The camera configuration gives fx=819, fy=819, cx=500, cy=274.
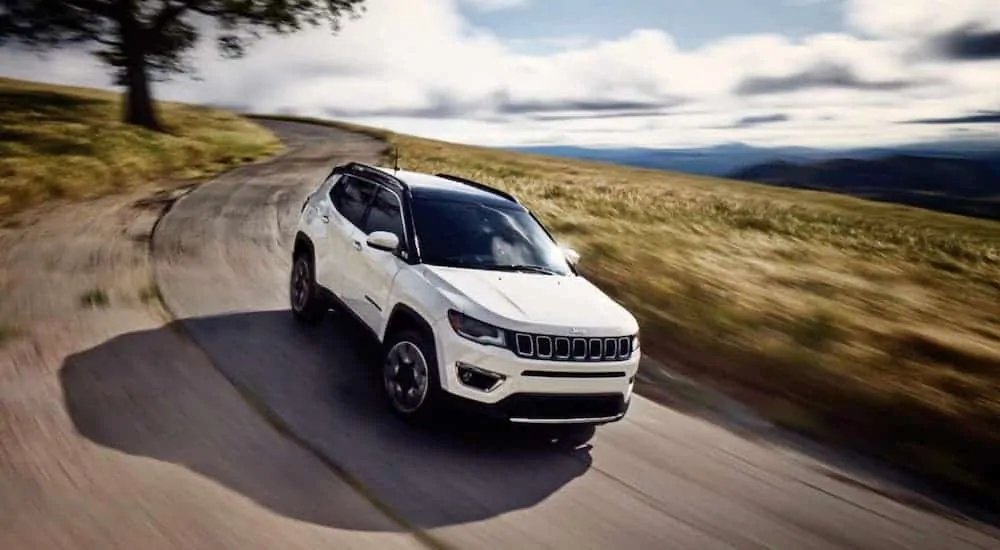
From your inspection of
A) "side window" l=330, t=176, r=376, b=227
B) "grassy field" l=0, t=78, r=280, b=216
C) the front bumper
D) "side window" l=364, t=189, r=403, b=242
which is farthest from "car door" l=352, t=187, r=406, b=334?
"grassy field" l=0, t=78, r=280, b=216

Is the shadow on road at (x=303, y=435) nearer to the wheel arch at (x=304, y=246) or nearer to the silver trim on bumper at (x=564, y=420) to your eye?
the silver trim on bumper at (x=564, y=420)

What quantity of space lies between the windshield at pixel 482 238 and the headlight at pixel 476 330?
858 millimetres

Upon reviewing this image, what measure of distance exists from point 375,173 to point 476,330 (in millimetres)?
2973

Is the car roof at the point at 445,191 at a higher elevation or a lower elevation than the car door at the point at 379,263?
higher

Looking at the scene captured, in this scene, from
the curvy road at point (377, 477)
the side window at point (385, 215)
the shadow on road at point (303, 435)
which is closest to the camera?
the curvy road at point (377, 477)

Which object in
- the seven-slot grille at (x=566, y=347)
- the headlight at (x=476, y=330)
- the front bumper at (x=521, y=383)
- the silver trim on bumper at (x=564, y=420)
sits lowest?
the silver trim on bumper at (x=564, y=420)

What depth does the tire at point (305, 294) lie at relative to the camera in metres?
7.98

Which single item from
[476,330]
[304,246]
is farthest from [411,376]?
[304,246]

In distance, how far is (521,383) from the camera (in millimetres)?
5395

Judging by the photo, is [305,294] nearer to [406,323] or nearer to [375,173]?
[375,173]

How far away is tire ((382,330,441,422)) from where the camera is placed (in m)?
5.62

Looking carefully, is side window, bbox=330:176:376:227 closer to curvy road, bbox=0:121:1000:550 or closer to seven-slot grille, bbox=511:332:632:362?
curvy road, bbox=0:121:1000:550

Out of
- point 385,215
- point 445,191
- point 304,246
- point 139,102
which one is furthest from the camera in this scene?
point 139,102

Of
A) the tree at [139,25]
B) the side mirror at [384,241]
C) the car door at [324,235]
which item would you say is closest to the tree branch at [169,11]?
the tree at [139,25]
